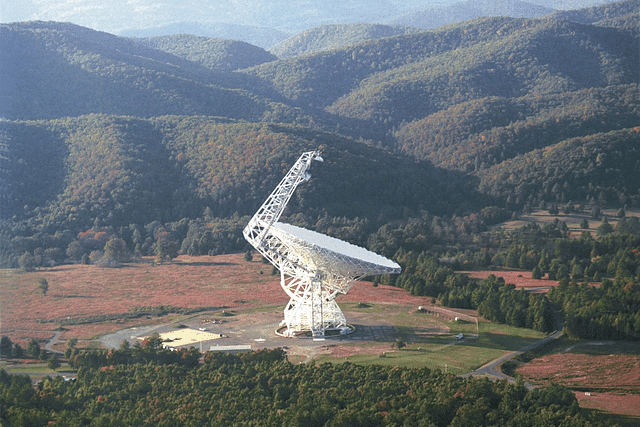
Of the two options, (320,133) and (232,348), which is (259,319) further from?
(320,133)

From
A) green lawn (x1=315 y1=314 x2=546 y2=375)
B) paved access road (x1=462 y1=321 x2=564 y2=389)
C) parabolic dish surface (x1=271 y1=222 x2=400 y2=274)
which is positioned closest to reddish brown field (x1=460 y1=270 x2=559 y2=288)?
green lawn (x1=315 y1=314 x2=546 y2=375)

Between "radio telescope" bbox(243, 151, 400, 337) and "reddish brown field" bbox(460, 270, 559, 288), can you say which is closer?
"radio telescope" bbox(243, 151, 400, 337)

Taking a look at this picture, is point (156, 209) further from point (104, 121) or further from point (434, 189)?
point (434, 189)

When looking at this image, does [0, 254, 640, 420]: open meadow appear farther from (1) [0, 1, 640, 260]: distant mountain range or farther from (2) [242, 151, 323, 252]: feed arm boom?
(1) [0, 1, 640, 260]: distant mountain range

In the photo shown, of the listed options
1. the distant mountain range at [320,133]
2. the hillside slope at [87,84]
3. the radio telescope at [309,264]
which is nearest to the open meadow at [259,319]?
the radio telescope at [309,264]

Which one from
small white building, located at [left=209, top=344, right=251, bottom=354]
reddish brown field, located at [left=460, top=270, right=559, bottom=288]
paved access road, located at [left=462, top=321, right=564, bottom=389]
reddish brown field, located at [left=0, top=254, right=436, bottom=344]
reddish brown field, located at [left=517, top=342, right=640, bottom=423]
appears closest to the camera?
reddish brown field, located at [left=517, top=342, right=640, bottom=423]
